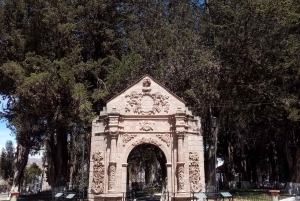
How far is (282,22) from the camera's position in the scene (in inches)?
759

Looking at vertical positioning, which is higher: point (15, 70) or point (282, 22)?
point (282, 22)

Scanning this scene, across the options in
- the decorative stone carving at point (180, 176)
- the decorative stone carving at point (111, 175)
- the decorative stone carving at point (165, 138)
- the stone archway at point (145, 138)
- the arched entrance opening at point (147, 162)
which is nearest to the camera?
the decorative stone carving at point (180, 176)

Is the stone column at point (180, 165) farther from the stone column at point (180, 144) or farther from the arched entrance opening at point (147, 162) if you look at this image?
the arched entrance opening at point (147, 162)

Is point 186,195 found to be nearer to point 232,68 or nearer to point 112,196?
point 112,196

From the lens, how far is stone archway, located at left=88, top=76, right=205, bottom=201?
567 inches

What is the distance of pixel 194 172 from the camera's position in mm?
14695

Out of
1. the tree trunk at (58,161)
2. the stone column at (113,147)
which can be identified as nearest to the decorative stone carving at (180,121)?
the stone column at (113,147)

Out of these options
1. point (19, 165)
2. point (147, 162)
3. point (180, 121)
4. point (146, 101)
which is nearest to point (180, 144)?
point (180, 121)

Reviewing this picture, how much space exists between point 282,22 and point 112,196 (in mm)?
14631

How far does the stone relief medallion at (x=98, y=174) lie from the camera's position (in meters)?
14.5

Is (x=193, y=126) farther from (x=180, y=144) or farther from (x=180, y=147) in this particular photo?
(x=180, y=147)

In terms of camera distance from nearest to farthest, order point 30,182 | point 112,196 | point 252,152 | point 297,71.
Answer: point 112,196
point 297,71
point 252,152
point 30,182

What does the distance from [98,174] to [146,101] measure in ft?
14.0

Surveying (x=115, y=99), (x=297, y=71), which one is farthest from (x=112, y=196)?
(x=297, y=71)
